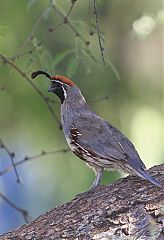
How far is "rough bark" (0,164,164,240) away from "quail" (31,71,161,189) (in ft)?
0.93

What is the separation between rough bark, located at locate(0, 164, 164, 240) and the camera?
170 inches

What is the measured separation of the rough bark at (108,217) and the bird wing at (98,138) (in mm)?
373

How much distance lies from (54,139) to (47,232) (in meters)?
3.84

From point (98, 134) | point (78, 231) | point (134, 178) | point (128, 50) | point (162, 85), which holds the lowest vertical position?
point (78, 231)

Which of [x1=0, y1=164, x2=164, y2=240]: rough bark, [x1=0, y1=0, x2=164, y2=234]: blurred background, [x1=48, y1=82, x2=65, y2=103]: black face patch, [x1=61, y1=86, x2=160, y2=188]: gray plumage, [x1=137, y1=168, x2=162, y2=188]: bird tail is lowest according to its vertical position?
[x1=0, y1=164, x2=164, y2=240]: rough bark

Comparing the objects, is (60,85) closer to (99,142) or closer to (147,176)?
(99,142)

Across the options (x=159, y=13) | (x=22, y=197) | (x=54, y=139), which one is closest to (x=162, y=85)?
(x=54, y=139)

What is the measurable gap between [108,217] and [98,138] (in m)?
0.93

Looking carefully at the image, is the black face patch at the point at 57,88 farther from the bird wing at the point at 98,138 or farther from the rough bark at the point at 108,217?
the rough bark at the point at 108,217

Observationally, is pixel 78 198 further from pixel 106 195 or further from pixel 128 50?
pixel 128 50

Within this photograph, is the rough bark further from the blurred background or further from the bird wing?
the blurred background

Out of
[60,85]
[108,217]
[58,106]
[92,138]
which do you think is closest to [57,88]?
[60,85]

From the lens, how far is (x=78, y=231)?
440 cm

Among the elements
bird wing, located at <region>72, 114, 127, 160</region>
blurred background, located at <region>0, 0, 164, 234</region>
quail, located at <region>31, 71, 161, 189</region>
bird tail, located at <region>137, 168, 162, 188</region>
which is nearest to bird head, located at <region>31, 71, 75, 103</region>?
quail, located at <region>31, 71, 161, 189</region>
